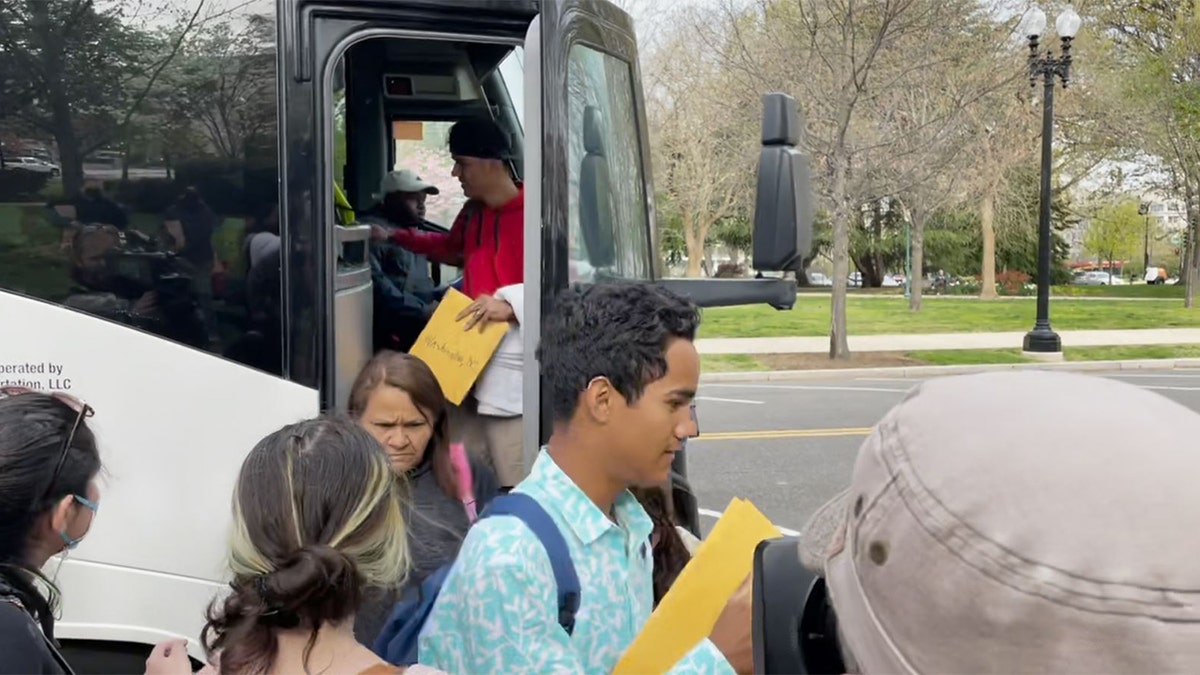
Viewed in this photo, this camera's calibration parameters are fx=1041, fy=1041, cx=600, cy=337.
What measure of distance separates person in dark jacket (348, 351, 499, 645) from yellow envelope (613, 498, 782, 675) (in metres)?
1.13

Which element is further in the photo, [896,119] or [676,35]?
[676,35]

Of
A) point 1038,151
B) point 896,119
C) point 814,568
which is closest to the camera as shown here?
point 814,568

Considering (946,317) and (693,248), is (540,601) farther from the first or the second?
(693,248)

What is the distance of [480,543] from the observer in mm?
1819

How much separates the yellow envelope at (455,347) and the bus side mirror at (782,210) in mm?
847

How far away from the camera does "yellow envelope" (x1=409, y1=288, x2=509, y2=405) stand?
3.13 metres

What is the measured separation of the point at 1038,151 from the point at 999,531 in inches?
1296

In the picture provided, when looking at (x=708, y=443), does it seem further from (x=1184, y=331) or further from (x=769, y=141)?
(x=1184, y=331)

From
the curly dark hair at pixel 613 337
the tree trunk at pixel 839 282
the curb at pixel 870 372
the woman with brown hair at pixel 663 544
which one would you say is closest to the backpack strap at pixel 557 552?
the curly dark hair at pixel 613 337

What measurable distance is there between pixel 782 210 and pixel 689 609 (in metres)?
1.81

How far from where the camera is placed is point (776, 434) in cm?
1042

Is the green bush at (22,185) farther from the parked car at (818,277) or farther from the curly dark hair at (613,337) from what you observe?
the parked car at (818,277)

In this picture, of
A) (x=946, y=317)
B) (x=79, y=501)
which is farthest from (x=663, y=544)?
(x=946, y=317)

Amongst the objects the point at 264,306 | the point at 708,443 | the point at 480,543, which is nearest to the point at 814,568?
the point at 480,543
